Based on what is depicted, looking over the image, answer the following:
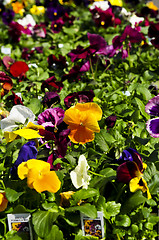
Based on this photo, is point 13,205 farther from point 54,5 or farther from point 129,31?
point 54,5

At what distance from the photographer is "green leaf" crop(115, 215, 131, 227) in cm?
144

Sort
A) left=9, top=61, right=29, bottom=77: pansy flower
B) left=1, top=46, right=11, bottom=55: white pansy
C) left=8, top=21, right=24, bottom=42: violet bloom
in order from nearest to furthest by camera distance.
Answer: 1. left=9, top=61, right=29, bottom=77: pansy flower
2. left=1, top=46, right=11, bottom=55: white pansy
3. left=8, top=21, right=24, bottom=42: violet bloom

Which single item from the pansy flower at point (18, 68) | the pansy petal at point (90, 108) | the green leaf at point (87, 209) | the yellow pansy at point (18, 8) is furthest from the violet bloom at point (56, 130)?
the yellow pansy at point (18, 8)

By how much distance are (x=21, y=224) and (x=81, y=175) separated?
317 millimetres

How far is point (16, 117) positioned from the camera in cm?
167

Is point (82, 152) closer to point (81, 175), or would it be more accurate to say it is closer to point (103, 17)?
point (81, 175)

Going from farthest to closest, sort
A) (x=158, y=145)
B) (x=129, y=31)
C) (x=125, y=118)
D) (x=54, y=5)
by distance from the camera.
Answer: (x=54, y=5) → (x=129, y=31) → (x=125, y=118) → (x=158, y=145)

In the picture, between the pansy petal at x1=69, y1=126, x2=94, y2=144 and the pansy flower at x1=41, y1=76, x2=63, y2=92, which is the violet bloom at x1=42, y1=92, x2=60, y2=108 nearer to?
the pansy flower at x1=41, y1=76, x2=63, y2=92

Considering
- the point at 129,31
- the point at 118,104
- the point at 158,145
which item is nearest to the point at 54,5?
the point at 129,31

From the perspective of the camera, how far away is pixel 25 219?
1434 mm

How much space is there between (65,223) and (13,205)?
0.24 meters

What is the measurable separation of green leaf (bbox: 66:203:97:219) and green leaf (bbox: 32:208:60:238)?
7cm

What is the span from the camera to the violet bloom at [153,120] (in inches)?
62.2

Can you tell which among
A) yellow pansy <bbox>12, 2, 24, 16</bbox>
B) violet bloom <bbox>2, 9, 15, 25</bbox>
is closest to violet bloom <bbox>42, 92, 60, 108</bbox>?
violet bloom <bbox>2, 9, 15, 25</bbox>
